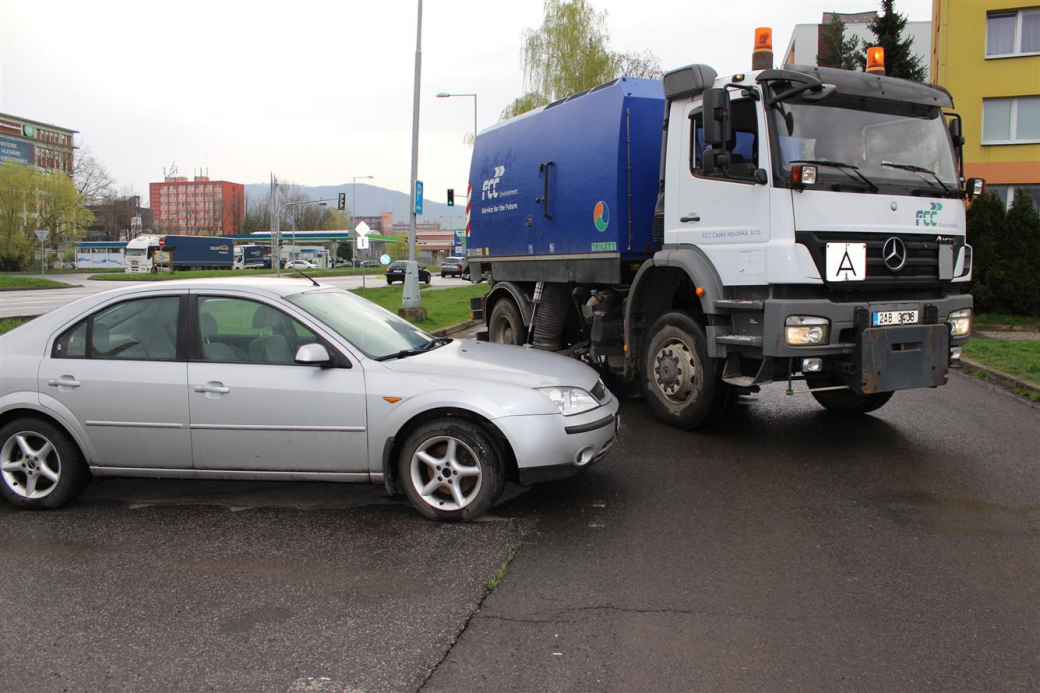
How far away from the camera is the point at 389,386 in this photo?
484 cm

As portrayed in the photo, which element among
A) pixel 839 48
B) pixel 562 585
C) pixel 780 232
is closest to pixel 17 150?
pixel 839 48

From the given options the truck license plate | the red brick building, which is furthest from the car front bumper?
the red brick building

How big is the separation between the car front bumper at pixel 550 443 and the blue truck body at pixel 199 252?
64.9m

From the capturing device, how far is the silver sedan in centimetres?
478

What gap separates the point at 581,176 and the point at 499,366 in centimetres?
403

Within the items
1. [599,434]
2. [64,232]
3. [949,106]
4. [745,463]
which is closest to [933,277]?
[949,106]

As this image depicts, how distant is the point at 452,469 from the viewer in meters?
4.77

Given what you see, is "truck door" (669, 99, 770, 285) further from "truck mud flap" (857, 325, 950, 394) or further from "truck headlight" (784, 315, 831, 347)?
"truck mud flap" (857, 325, 950, 394)

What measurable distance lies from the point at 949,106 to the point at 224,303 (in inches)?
240

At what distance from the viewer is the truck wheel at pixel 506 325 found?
419 inches

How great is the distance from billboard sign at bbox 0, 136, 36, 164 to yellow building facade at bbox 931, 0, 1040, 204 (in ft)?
345

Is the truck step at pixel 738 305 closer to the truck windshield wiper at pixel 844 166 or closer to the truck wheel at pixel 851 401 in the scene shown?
the truck windshield wiper at pixel 844 166

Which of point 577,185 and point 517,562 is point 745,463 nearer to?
point 517,562

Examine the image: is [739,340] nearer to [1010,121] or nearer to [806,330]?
[806,330]
